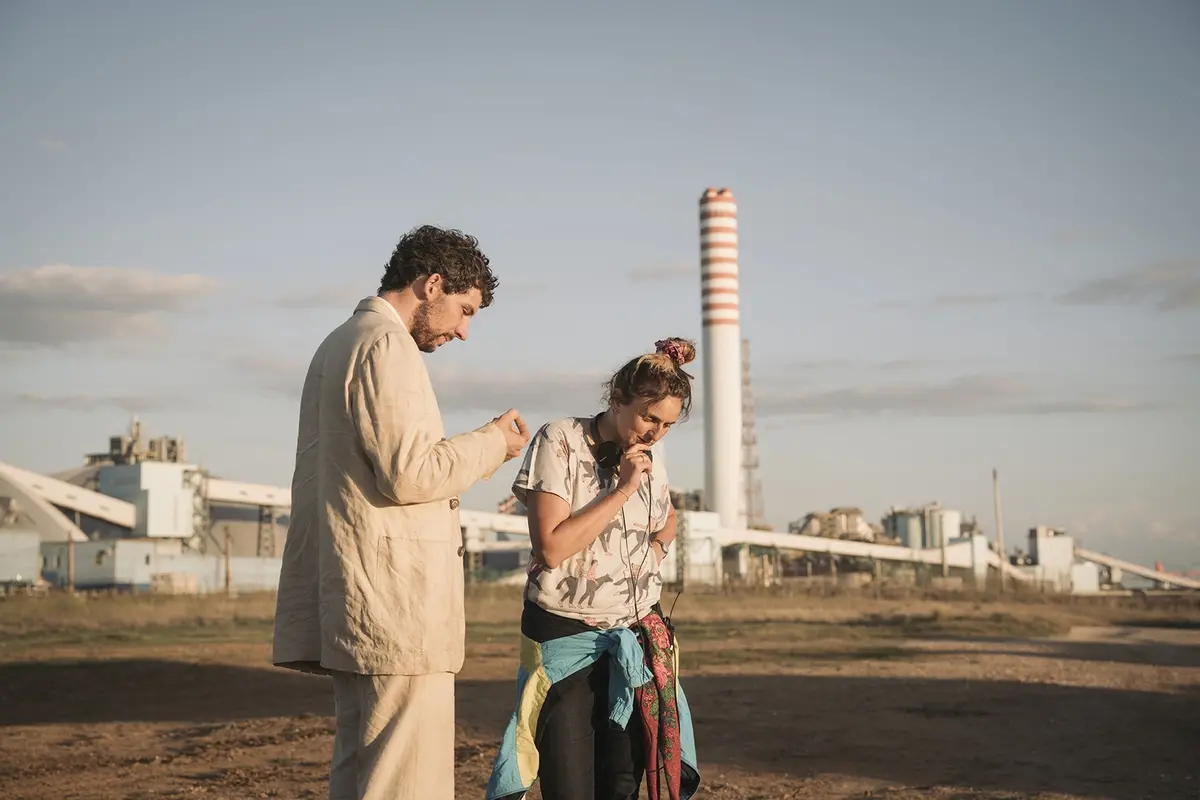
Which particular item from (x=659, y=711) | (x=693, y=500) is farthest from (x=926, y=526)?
(x=659, y=711)

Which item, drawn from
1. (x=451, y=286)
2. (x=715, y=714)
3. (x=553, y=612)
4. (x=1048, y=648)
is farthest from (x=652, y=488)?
(x=1048, y=648)

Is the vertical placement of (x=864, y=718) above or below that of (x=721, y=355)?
below

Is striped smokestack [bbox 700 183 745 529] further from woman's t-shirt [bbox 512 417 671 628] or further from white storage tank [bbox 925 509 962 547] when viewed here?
woman's t-shirt [bbox 512 417 671 628]

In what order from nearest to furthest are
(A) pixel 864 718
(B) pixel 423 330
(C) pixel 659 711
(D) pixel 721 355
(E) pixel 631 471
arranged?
1. (B) pixel 423 330
2. (E) pixel 631 471
3. (C) pixel 659 711
4. (A) pixel 864 718
5. (D) pixel 721 355

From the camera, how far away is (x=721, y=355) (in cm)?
6700

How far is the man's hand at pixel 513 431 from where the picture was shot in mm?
3418

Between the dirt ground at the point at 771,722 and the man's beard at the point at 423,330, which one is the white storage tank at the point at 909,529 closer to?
the dirt ground at the point at 771,722

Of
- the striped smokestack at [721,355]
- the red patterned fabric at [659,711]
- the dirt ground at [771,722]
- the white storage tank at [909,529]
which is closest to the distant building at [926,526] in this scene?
the white storage tank at [909,529]

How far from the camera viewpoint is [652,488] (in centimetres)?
397

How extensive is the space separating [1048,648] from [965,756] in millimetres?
11411

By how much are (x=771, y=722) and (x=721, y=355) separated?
57.2 meters

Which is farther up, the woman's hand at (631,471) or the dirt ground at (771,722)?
the woman's hand at (631,471)

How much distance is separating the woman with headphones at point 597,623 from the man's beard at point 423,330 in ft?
1.44

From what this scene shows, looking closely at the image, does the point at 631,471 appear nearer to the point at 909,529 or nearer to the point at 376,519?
the point at 376,519
